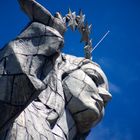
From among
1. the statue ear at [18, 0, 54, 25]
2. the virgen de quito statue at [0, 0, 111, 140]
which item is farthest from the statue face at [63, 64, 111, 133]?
the statue ear at [18, 0, 54, 25]

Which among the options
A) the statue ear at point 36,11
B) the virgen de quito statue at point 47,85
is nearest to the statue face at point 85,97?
the virgen de quito statue at point 47,85

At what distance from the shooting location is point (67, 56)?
11180 millimetres

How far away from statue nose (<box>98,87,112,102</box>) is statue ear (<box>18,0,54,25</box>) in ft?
9.58

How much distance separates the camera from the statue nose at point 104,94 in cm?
1084

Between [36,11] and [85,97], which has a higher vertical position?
[36,11]

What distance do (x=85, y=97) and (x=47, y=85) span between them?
182 cm

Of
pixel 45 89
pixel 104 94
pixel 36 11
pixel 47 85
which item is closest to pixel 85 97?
pixel 104 94

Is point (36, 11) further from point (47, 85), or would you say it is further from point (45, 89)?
point (45, 89)

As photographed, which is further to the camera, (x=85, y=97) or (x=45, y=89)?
(x=85, y=97)

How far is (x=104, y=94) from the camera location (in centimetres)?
1085

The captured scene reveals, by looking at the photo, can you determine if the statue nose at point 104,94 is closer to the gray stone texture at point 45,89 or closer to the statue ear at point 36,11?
the gray stone texture at point 45,89

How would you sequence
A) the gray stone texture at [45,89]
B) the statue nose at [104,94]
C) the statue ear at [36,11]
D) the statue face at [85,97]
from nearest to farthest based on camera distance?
the gray stone texture at [45,89] < the statue ear at [36,11] < the statue face at [85,97] < the statue nose at [104,94]

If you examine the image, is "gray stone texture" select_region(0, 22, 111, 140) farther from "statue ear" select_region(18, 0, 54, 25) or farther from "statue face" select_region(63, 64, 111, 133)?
"statue ear" select_region(18, 0, 54, 25)

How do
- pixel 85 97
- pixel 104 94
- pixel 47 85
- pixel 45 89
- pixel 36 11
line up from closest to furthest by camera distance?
1. pixel 36 11
2. pixel 47 85
3. pixel 45 89
4. pixel 85 97
5. pixel 104 94
